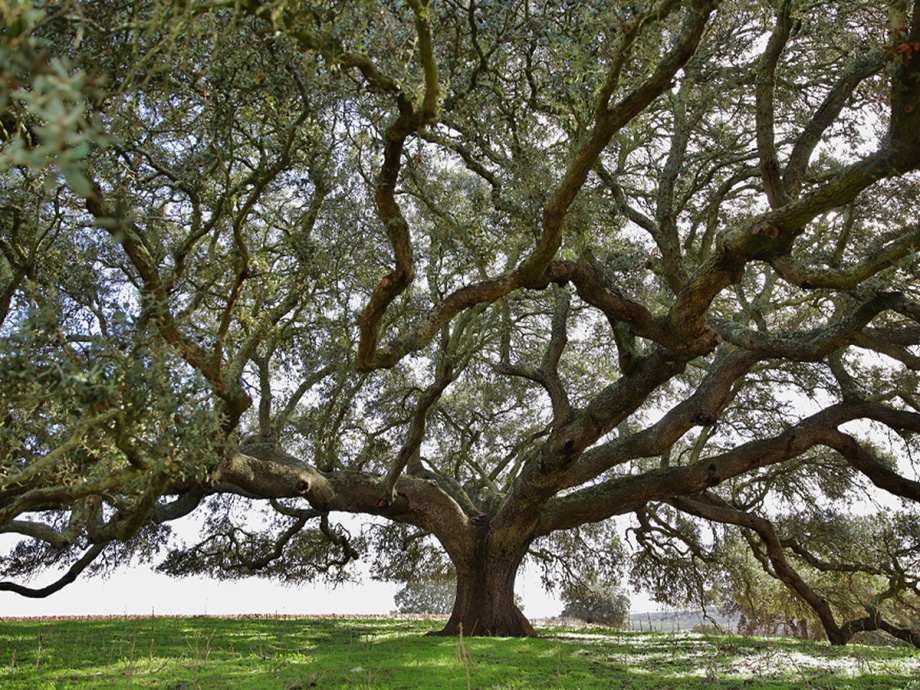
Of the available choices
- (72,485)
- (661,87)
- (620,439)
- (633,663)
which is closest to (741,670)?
(633,663)

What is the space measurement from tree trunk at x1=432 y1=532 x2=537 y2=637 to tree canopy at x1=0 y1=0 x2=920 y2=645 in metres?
0.06

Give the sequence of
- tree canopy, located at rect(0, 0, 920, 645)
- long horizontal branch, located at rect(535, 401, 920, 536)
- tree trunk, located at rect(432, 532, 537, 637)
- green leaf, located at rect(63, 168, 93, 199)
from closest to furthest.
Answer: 1. green leaf, located at rect(63, 168, 93, 199)
2. tree canopy, located at rect(0, 0, 920, 645)
3. long horizontal branch, located at rect(535, 401, 920, 536)
4. tree trunk, located at rect(432, 532, 537, 637)

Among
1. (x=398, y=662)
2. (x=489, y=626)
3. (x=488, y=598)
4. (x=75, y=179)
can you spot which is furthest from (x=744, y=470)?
(x=75, y=179)

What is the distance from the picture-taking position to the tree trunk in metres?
11.3

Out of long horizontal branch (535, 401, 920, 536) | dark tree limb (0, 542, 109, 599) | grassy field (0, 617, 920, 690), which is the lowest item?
grassy field (0, 617, 920, 690)

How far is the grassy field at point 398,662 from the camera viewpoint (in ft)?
19.8

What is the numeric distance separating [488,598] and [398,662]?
4.22 meters

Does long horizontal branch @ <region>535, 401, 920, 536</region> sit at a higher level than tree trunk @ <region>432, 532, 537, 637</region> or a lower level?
higher

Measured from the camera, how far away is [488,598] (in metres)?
11.5

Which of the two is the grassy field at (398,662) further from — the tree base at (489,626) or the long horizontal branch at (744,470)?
the long horizontal branch at (744,470)

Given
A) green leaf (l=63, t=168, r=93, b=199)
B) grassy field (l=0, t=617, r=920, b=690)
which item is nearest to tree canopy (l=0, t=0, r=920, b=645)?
green leaf (l=63, t=168, r=93, b=199)

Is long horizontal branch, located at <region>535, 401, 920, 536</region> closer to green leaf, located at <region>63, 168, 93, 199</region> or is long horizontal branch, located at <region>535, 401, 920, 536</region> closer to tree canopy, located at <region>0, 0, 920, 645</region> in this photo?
tree canopy, located at <region>0, 0, 920, 645</region>

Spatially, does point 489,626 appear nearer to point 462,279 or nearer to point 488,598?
point 488,598

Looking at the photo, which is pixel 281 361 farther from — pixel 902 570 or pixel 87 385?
pixel 902 570
